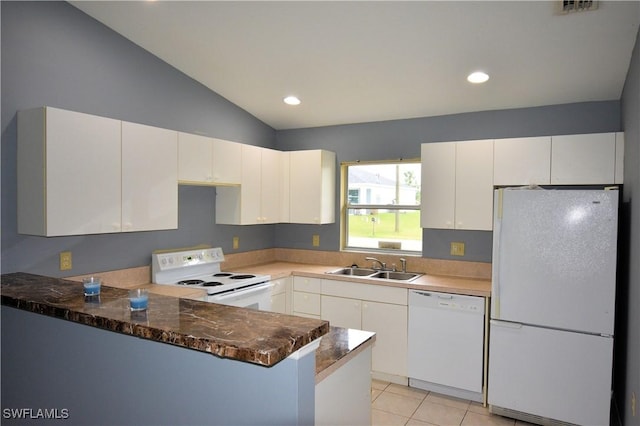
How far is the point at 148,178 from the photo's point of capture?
9.70ft

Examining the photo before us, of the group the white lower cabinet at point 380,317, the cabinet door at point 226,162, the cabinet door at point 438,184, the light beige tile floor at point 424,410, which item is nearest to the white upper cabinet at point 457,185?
the cabinet door at point 438,184

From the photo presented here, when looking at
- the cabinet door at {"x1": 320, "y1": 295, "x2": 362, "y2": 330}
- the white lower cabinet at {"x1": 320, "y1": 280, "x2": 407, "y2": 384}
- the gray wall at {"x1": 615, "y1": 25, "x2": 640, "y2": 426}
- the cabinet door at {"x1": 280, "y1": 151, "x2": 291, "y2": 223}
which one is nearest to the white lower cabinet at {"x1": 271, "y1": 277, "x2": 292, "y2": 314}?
the cabinet door at {"x1": 320, "y1": 295, "x2": 362, "y2": 330}

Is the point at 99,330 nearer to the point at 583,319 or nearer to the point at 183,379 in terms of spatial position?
the point at 183,379

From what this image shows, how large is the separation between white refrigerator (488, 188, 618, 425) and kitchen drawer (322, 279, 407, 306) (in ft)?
2.53

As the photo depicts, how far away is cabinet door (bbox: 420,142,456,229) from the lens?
11.7 ft

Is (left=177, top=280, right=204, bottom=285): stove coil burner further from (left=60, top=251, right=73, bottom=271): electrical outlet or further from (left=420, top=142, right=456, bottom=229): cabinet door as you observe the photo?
(left=420, top=142, right=456, bottom=229): cabinet door

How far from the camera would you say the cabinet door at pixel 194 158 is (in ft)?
10.6

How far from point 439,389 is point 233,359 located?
2.65m

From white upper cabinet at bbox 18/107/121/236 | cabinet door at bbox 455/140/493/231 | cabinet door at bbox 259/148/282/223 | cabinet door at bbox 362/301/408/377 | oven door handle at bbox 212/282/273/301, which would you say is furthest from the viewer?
cabinet door at bbox 259/148/282/223

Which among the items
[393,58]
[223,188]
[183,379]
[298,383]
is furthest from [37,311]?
[393,58]

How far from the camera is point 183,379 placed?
1477 millimetres

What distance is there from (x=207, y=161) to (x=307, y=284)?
150 centimetres

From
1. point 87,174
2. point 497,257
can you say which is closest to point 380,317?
point 497,257

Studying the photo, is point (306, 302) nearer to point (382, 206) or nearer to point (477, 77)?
point (382, 206)
